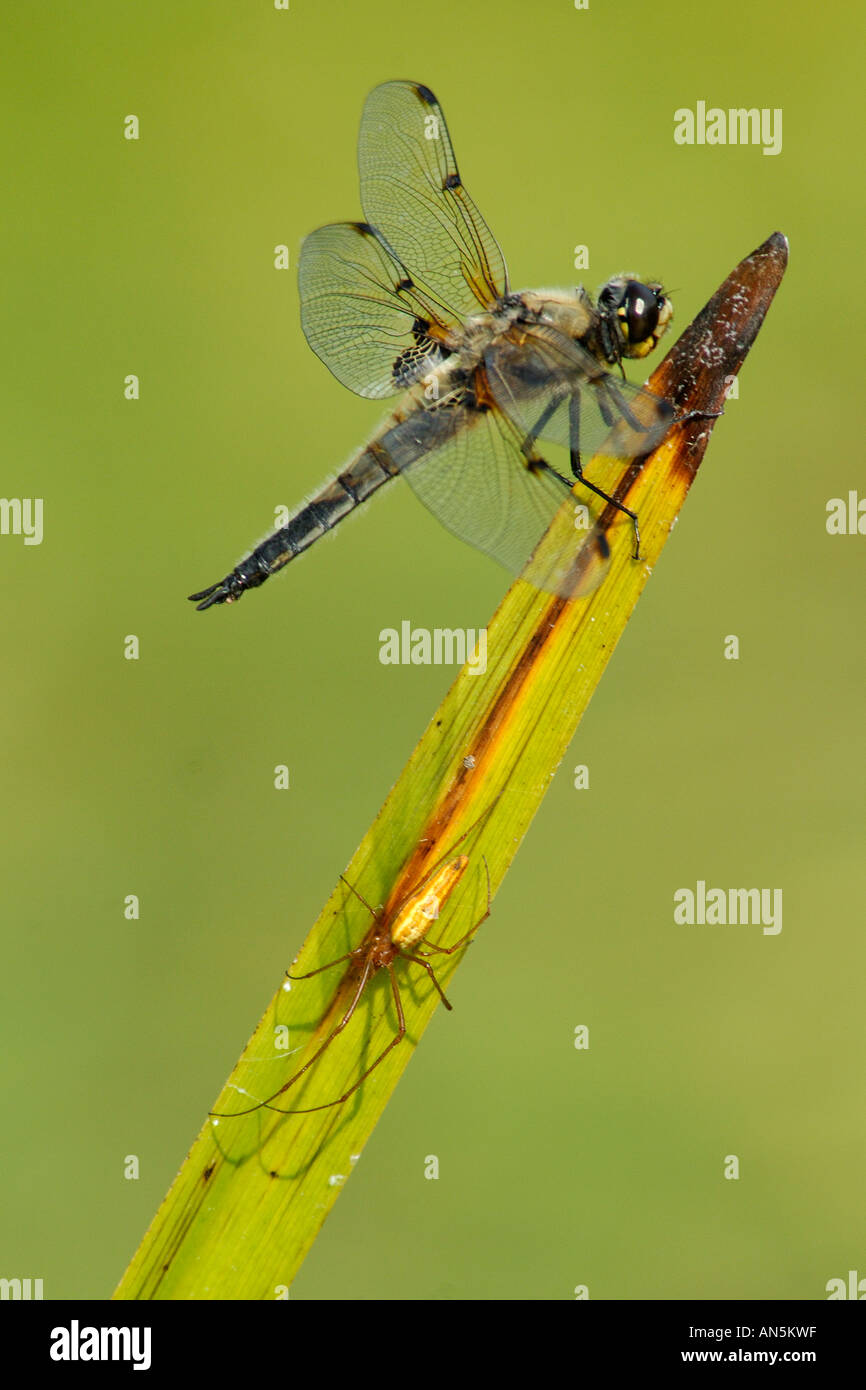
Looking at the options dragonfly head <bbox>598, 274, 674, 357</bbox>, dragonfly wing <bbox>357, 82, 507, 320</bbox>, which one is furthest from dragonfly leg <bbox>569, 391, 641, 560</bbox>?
dragonfly wing <bbox>357, 82, 507, 320</bbox>

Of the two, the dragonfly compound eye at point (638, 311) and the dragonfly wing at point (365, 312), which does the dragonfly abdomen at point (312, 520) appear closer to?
the dragonfly wing at point (365, 312)

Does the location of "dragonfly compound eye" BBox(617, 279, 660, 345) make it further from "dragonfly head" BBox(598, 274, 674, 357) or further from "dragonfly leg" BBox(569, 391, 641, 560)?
"dragonfly leg" BBox(569, 391, 641, 560)

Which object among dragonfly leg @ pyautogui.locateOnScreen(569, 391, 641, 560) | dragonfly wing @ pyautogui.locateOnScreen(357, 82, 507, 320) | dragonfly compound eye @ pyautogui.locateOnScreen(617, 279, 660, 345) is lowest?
dragonfly leg @ pyautogui.locateOnScreen(569, 391, 641, 560)

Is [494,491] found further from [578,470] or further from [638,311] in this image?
[638,311]

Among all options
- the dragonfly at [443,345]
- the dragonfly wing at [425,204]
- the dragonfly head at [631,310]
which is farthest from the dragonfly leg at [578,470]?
the dragonfly wing at [425,204]

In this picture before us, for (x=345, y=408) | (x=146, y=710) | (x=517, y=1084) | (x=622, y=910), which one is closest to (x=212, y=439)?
(x=345, y=408)

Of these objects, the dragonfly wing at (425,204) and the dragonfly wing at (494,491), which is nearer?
the dragonfly wing at (494,491)

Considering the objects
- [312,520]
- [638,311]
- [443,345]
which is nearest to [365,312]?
[443,345]

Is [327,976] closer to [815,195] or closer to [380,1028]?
[380,1028]
